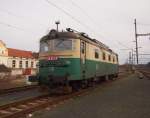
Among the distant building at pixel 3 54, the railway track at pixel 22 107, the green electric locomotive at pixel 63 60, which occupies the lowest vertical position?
the railway track at pixel 22 107

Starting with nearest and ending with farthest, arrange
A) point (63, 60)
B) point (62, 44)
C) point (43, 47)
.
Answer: point (63, 60)
point (62, 44)
point (43, 47)

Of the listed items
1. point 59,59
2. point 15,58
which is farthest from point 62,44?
point 15,58

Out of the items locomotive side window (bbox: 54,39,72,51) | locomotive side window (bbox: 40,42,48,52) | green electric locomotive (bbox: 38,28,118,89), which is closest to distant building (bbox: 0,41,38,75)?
locomotive side window (bbox: 40,42,48,52)

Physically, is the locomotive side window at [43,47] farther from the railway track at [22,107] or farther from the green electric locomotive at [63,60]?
the railway track at [22,107]

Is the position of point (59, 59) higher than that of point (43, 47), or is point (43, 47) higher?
point (43, 47)

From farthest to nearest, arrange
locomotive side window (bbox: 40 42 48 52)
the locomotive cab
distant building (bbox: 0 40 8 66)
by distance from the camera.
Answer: distant building (bbox: 0 40 8 66) → locomotive side window (bbox: 40 42 48 52) → the locomotive cab

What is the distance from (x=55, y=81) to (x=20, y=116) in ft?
16.2

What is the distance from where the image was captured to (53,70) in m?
14.0

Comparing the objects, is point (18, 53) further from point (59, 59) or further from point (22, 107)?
point (22, 107)

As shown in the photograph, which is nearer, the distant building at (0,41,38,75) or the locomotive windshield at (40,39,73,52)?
the locomotive windshield at (40,39,73,52)

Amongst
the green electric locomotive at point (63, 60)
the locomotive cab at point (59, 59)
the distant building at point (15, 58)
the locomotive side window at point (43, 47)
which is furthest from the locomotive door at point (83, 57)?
the distant building at point (15, 58)

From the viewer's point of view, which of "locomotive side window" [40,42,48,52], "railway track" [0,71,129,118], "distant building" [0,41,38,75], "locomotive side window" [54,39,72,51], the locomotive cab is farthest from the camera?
"distant building" [0,41,38,75]

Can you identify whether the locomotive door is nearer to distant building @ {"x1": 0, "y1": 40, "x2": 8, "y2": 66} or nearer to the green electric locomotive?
the green electric locomotive

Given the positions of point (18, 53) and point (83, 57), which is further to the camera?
point (18, 53)
